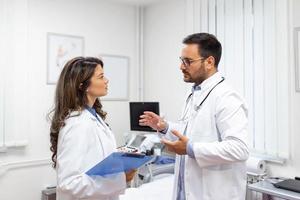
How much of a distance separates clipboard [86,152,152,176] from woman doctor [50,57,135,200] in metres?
0.03

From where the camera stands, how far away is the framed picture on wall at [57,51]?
10.9ft

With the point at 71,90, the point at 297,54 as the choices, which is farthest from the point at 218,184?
the point at 297,54

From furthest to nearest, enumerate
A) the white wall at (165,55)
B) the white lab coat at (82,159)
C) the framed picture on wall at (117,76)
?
the framed picture on wall at (117,76), the white wall at (165,55), the white lab coat at (82,159)

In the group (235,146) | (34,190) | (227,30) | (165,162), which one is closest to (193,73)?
(235,146)

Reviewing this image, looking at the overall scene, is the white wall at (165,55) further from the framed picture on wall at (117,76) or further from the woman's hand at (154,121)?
the woman's hand at (154,121)

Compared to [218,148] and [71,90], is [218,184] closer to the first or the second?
[218,148]

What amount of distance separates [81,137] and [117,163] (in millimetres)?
188

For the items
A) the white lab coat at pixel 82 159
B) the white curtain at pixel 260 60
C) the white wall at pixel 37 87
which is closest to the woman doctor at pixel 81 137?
the white lab coat at pixel 82 159

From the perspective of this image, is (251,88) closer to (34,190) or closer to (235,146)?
(235,146)

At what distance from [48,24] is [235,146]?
269cm

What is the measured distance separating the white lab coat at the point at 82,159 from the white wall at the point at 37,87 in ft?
6.49

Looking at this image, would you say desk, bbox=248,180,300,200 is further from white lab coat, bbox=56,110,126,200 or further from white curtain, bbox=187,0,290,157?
white lab coat, bbox=56,110,126,200

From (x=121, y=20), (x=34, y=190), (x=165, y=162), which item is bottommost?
(x=34, y=190)

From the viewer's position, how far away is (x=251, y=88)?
9.16 feet
